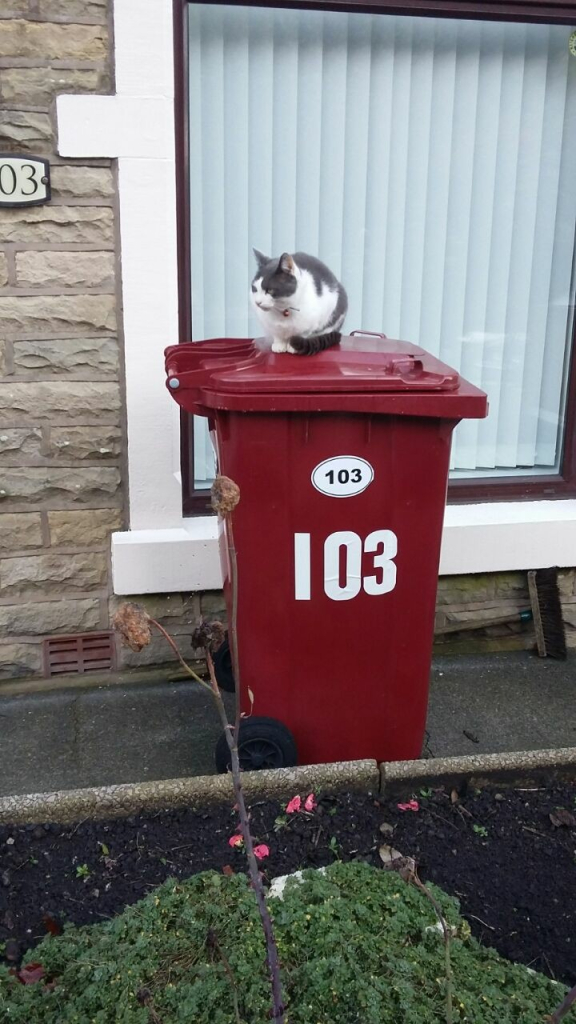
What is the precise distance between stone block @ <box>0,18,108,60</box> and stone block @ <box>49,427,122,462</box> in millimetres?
1216

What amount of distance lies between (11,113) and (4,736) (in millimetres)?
2071

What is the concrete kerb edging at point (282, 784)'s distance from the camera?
7.22 ft

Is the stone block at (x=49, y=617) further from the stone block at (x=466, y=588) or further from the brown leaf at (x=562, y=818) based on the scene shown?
the brown leaf at (x=562, y=818)

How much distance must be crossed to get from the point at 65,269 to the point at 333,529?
1.39m

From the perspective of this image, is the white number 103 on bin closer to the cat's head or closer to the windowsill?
the cat's head

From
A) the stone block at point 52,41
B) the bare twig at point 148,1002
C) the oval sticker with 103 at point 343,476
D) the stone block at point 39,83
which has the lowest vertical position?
the bare twig at point 148,1002

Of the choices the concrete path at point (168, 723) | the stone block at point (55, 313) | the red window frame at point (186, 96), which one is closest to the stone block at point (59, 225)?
the stone block at point (55, 313)

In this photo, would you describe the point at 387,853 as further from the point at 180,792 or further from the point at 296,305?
the point at 296,305

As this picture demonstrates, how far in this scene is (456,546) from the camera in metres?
3.37

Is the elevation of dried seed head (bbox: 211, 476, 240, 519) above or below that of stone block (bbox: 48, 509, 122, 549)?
above

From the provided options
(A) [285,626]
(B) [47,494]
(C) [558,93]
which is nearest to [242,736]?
(A) [285,626]

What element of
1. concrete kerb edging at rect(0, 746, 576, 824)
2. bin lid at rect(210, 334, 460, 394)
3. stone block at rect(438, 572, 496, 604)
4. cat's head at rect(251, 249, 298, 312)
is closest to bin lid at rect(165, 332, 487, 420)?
bin lid at rect(210, 334, 460, 394)

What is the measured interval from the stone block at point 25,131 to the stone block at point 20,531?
1.24 m

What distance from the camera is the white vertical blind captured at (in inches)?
126
